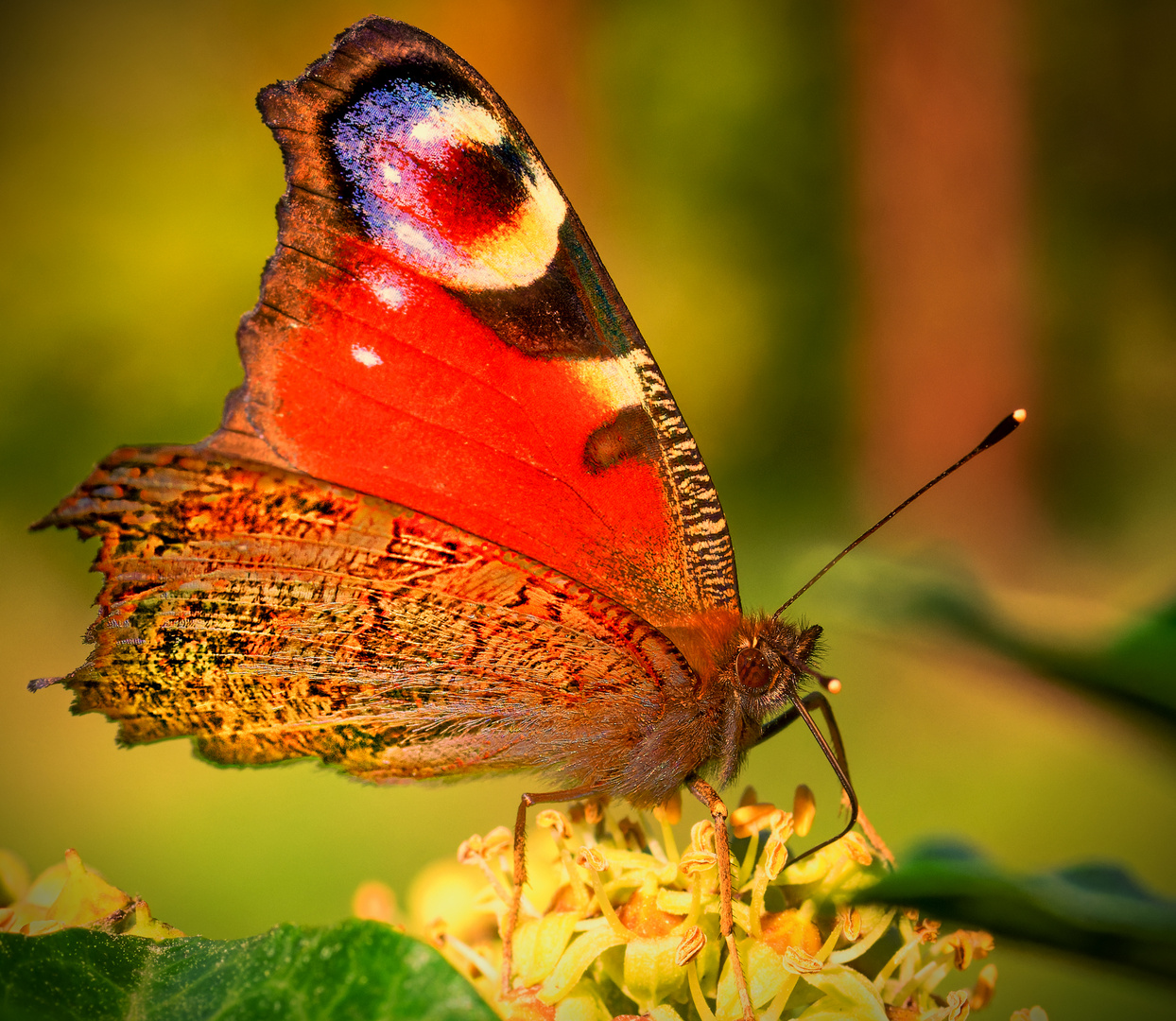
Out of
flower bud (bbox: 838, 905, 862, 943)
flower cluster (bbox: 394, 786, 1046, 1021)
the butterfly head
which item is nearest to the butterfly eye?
the butterfly head

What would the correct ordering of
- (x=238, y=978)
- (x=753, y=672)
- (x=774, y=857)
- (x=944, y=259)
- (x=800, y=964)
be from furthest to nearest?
(x=944, y=259) → (x=753, y=672) → (x=774, y=857) → (x=800, y=964) → (x=238, y=978)

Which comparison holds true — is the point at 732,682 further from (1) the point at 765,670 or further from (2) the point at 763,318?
(2) the point at 763,318

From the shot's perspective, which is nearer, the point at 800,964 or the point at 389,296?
the point at 800,964

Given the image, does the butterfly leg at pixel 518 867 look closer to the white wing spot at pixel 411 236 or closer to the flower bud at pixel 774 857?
the flower bud at pixel 774 857

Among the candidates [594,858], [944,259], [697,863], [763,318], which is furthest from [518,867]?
[944,259]

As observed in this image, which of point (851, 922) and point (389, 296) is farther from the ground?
point (389, 296)

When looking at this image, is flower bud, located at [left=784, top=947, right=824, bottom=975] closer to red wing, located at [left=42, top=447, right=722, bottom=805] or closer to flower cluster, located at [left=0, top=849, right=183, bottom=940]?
red wing, located at [left=42, top=447, right=722, bottom=805]

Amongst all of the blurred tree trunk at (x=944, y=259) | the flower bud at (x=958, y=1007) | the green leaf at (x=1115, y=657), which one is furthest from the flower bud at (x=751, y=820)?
the blurred tree trunk at (x=944, y=259)

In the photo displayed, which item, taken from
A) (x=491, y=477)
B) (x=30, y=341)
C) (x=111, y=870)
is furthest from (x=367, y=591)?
(x=30, y=341)
